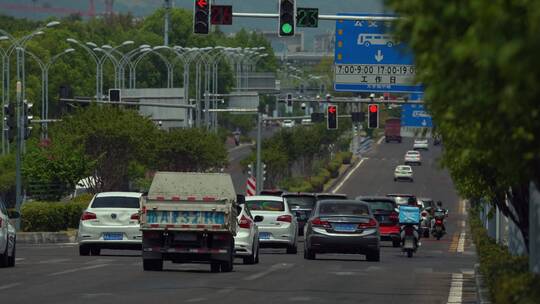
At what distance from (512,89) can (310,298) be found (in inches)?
591

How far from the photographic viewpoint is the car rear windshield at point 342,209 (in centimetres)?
3778

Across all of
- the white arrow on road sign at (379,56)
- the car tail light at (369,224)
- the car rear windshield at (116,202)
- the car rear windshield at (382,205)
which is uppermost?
the white arrow on road sign at (379,56)

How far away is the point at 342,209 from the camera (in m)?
38.0

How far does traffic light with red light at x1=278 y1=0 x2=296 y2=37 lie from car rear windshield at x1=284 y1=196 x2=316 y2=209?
22.8 m

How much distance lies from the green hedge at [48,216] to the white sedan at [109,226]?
1468 cm

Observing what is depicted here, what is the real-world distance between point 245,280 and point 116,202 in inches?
458

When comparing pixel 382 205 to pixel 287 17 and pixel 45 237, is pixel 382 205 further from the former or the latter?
pixel 287 17

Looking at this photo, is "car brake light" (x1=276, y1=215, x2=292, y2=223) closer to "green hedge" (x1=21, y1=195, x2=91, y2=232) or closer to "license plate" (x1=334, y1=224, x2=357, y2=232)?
"license plate" (x1=334, y1=224, x2=357, y2=232)

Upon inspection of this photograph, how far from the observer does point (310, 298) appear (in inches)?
894

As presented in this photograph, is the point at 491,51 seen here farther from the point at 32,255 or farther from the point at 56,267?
the point at 32,255

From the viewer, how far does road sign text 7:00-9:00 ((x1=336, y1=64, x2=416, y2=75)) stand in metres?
47.1

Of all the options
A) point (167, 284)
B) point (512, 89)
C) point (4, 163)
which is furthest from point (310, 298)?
point (4, 163)

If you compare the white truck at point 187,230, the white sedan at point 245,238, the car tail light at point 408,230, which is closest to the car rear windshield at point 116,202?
the white sedan at point 245,238

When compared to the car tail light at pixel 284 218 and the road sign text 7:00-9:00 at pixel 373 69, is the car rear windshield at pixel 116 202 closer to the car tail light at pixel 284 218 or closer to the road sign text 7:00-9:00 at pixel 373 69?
the car tail light at pixel 284 218
